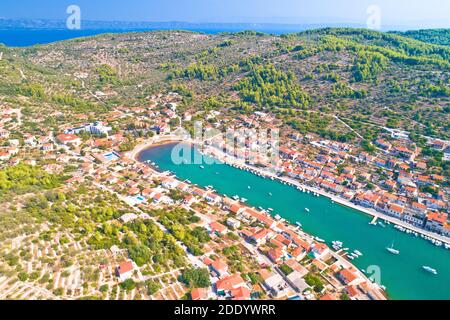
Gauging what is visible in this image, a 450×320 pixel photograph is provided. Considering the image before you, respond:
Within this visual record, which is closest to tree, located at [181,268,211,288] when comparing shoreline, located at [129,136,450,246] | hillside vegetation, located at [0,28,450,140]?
shoreline, located at [129,136,450,246]

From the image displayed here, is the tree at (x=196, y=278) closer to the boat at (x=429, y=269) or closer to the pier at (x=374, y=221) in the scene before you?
the boat at (x=429, y=269)

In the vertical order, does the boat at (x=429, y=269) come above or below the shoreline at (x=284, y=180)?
below

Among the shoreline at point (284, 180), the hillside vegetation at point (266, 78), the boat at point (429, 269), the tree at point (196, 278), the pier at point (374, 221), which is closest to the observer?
the tree at point (196, 278)

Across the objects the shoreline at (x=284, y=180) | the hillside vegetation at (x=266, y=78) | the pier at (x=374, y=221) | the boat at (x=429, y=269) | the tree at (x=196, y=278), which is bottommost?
the boat at (x=429, y=269)

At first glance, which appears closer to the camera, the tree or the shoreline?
the tree

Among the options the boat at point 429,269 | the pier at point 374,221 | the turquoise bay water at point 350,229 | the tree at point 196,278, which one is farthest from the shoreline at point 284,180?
the tree at point 196,278

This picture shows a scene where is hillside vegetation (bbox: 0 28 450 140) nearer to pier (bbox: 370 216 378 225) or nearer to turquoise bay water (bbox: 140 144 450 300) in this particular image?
turquoise bay water (bbox: 140 144 450 300)

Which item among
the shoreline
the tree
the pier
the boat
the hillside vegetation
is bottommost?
the boat

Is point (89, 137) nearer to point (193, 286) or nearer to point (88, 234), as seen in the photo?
point (88, 234)
